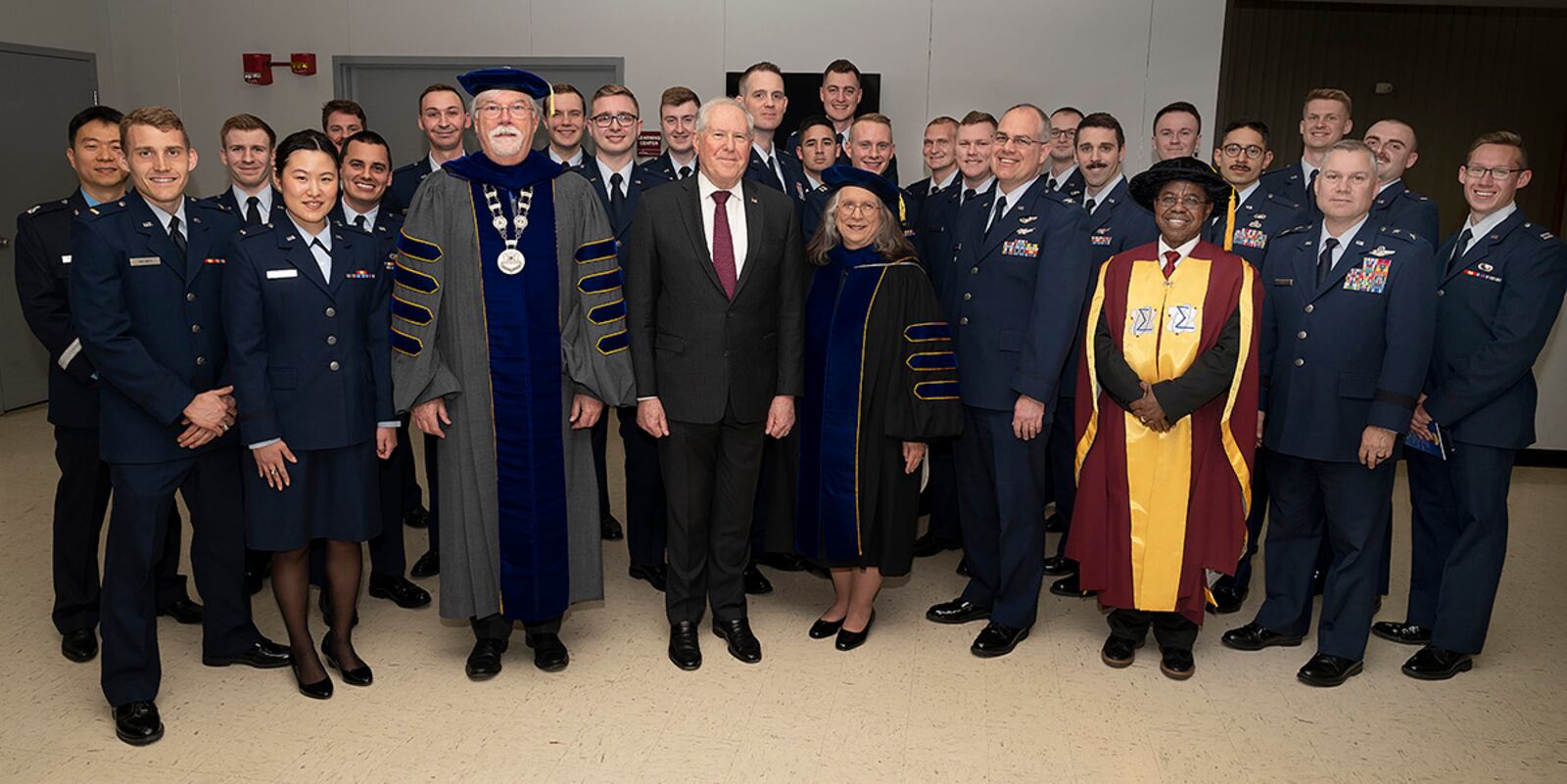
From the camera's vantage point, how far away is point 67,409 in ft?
11.6

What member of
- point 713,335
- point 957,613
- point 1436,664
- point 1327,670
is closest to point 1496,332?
point 1436,664

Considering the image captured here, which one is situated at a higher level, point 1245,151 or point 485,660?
point 1245,151

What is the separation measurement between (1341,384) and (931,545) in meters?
1.92

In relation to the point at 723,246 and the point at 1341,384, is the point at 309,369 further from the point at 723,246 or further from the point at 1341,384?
the point at 1341,384

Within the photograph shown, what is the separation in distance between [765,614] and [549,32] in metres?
5.13

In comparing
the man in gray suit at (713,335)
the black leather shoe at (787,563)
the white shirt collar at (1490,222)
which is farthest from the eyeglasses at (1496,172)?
the black leather shoe at (787,563)

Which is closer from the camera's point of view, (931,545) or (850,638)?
(850,638)

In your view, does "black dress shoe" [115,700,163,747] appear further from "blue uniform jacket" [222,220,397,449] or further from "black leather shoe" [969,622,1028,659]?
"black leather shoe" [969,622,1028,659]

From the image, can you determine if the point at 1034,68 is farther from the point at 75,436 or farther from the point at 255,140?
the point at 75,436

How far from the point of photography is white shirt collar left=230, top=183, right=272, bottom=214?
3.94m

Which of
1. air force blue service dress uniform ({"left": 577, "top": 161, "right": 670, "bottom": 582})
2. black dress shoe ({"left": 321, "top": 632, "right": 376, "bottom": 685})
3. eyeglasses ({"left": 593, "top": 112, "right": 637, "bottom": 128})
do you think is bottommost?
black dress shoe ({"left": 321, "top": 632, "right": 376, "bottom": 685})

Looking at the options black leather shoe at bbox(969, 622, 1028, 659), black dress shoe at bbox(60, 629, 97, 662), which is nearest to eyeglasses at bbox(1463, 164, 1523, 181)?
black leather shoe at bbox(969, 622, 1028, 659)

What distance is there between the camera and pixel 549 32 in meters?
7.54

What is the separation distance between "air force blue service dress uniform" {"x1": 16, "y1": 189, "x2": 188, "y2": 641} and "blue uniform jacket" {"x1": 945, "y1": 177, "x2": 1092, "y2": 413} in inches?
111
